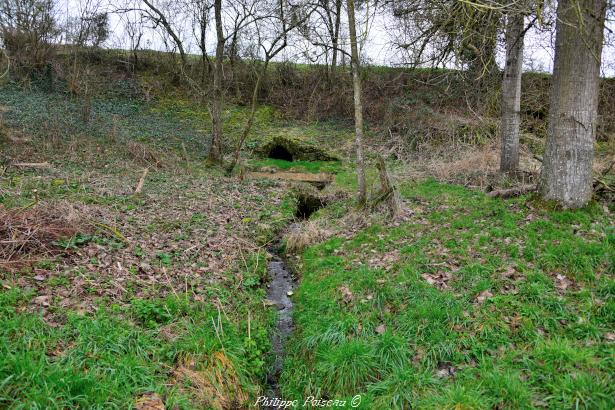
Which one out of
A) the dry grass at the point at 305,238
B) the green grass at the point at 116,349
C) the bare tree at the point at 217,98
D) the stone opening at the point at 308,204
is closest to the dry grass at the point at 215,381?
the green grass at the point at 116,349

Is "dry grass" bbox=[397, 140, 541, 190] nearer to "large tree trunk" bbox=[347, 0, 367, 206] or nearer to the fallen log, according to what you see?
the fallen log

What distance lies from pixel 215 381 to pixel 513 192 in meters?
Result: 6.16

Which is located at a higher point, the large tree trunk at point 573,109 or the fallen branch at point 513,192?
the large tree trunk at point 573,109

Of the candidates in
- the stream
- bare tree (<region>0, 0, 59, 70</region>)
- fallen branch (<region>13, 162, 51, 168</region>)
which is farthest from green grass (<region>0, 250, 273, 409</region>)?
bare tree (<region>0, 0, 59, 70</region>)

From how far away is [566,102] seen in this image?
5.81m

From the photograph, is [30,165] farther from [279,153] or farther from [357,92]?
[279,153]

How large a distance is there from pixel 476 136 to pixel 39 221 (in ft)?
42.6

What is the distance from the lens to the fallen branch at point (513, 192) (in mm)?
7238

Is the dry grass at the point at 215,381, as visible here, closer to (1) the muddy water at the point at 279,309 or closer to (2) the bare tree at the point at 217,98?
(1) the muddy water at the point at 279,309

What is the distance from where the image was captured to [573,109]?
5758mm

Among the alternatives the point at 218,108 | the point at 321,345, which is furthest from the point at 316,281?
the point at 218,108

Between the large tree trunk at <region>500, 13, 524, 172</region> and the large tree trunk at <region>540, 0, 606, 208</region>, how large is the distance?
2.94 meters

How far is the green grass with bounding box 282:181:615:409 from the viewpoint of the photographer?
144 inches

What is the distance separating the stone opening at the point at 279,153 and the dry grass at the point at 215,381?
13154 millimetres
